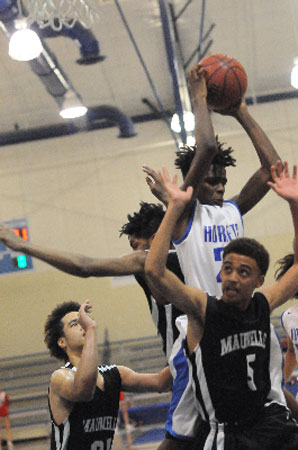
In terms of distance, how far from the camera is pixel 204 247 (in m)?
3.86

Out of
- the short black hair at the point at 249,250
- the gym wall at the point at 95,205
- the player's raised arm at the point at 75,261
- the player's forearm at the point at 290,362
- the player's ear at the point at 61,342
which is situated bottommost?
the player's forearm at the point at 290,362

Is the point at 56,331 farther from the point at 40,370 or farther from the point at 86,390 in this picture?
the point at 40,370

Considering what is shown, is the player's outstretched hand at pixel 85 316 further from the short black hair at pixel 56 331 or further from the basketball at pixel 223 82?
the basketball at pixel 223 82

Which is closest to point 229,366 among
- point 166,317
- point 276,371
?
point 276,371

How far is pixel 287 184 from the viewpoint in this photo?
3734 mm

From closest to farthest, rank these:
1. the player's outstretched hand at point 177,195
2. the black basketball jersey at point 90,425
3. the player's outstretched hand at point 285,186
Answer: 1. the player's outstretched hand at point 177,195
2. the player's outstretched hand at point 285,186
3. the black basketball jersey at point 90,425

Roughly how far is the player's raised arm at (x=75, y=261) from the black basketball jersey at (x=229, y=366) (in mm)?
593

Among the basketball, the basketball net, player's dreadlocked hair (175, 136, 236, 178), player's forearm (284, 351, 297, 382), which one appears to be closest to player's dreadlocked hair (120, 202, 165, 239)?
player's dreadlocked hair (175, 136, 236, 178)

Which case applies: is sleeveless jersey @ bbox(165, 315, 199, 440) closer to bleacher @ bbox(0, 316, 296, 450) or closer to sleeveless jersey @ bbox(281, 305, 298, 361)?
sleeveless jersey @ bbox(281, 305, 298, 361)

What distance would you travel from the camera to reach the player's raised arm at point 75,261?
3.54m

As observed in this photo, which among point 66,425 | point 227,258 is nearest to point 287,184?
point 227,258

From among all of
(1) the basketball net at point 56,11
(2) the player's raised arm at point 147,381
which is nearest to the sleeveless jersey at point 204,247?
(2) the player's raised arm at point 147,381

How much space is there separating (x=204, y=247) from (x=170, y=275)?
64cm

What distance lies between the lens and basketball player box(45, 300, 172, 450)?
4.07m
